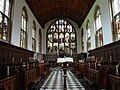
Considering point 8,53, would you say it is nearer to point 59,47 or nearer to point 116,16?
point 116,16

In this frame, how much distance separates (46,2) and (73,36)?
9605 mm

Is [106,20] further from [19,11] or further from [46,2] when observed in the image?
[46,2]

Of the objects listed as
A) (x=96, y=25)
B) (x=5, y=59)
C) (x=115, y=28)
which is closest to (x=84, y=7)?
(x=96, y=25)

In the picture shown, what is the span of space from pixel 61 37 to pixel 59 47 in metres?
1.73

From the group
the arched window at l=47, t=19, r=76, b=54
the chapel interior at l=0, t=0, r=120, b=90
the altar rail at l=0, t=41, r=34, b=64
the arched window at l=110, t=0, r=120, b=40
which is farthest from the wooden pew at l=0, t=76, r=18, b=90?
the arched window at l=47, t=19, r=76, b=54

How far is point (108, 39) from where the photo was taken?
11.7 m

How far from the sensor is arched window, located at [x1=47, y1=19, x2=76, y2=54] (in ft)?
86.1

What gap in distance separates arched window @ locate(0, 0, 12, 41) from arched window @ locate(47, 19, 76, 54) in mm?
15553

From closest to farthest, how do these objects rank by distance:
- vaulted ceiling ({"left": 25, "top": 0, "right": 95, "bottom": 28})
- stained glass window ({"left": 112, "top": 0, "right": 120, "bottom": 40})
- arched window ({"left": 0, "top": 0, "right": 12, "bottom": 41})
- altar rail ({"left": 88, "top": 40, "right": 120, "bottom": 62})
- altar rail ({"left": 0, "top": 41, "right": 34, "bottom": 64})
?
1. altar rail ({"left": 0, "top": 41, "right": 34, "bottom": 64})
2. altar rail ({"left": 88, "top": 40, "right": 120, "bottom": 62})
3. arched window ({"left": 0, "top": 0, "right": 12, "bottom": 41})
4. stained glass window ({"left": 112, "top": 0, "right": 120, "bottom": 40})
5. vaulted ceiling ({"left": 25, "top": 0, "right": 95, "bottom": 28})

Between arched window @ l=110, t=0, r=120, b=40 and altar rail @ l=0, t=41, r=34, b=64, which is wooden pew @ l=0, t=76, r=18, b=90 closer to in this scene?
altar rail @ l=0, t=41, r=34, b=64

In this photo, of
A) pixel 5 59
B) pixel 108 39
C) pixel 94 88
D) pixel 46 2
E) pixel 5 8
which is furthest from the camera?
pixel 46 2

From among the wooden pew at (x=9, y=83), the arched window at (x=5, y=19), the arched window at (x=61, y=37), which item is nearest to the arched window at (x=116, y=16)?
the arched window at (x=5, y=19)

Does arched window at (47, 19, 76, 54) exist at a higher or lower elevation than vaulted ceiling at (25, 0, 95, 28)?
lower

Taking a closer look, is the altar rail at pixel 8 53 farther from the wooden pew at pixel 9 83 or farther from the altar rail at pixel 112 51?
the altar rail at pixel 112 51
